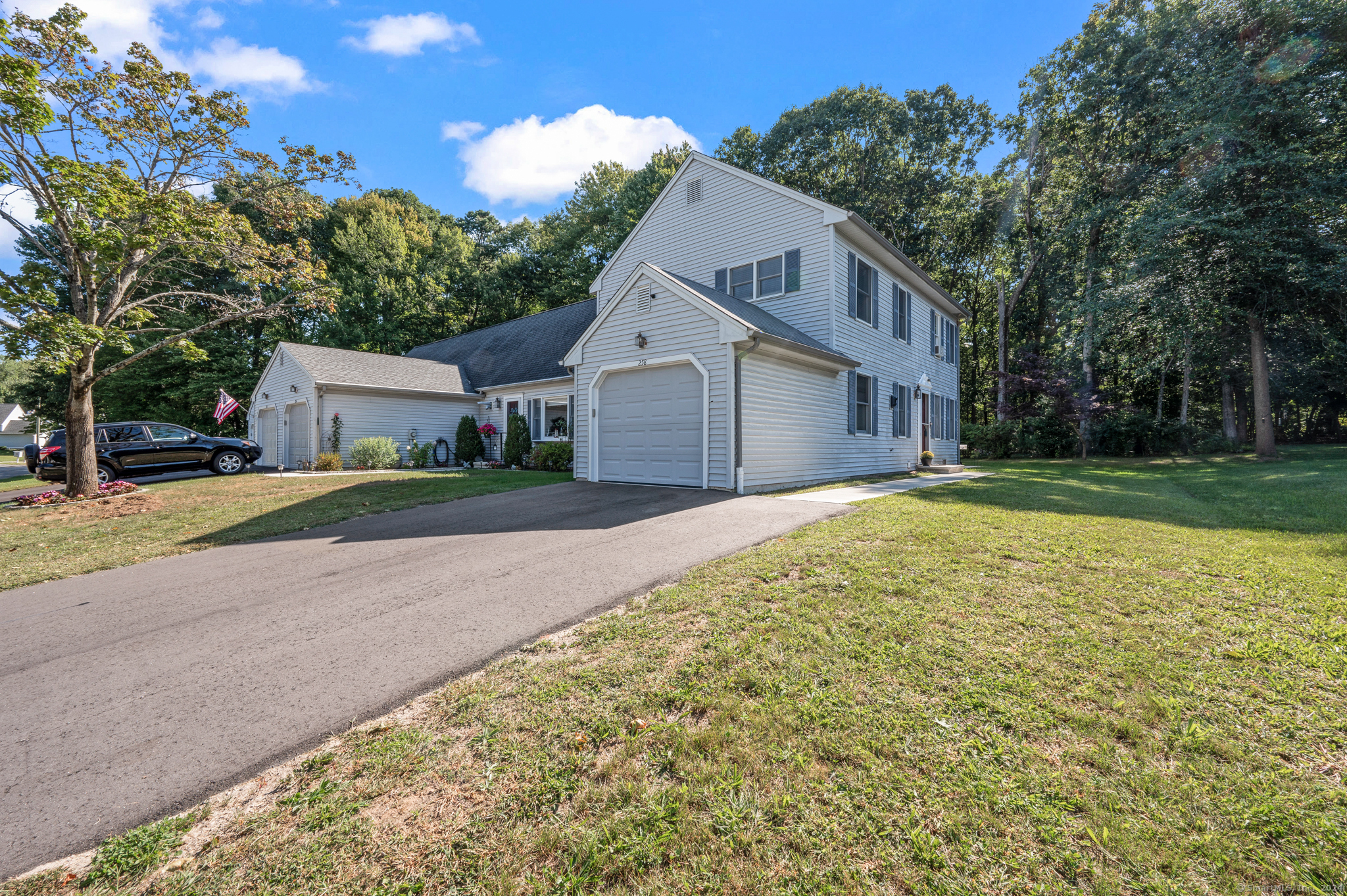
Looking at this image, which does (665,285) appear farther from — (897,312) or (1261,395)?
(1261,395)

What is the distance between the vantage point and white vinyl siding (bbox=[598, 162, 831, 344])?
1177 centimetres

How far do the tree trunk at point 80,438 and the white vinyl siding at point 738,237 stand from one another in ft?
33.3

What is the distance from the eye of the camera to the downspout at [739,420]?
894cm

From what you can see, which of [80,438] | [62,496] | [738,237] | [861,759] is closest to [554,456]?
[738,237]

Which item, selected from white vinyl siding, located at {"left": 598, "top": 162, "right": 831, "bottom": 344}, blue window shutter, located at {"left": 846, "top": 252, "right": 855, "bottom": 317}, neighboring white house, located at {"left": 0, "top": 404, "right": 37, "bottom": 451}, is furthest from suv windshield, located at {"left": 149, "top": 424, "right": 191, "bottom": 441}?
neighboring white house, located at {"left": 0, "top": 404, "right": 37, "bottom": 451}

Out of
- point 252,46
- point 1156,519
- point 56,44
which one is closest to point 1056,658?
point 1156,519

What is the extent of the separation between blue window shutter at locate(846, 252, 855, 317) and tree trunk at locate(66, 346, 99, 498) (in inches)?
604

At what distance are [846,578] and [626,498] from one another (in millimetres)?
4978

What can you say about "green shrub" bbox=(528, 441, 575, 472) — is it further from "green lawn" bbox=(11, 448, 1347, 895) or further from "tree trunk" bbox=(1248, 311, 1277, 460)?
"tree trunk" bbox=(1248, 311, 1277, 460)

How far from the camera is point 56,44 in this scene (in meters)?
8.40

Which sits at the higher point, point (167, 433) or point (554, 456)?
point (167, 433)

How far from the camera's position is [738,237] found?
13.1 meters

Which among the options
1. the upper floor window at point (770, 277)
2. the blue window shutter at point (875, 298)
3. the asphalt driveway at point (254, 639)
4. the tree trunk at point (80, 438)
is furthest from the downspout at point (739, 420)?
the tree trunk at point (80, 438)

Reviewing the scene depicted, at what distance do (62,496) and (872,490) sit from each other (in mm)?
15621
